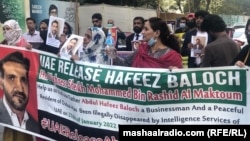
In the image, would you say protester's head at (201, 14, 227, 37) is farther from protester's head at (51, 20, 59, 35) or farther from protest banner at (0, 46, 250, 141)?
protester's head at (51, 20, 59, 35)

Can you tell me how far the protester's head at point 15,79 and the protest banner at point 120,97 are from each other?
66 millimetres

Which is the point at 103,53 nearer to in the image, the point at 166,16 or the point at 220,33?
the point at 220,33

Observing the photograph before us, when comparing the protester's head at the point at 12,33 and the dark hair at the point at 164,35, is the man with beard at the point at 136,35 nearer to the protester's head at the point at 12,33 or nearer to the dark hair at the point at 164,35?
the protester's head at the point at 12,33

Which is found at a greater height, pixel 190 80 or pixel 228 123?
pixel 190 80

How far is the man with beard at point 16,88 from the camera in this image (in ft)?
18.5

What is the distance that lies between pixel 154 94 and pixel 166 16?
79.9 ft

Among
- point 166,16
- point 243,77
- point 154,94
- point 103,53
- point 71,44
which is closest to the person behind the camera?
point 243,77

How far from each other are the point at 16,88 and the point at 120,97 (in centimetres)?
135

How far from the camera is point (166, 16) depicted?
28.9 meters

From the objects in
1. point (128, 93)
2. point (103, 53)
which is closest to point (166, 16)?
point (103, 53)

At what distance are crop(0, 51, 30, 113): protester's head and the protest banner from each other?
66 millimetres

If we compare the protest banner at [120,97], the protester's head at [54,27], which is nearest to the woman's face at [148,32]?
the protest banner at [120,97]

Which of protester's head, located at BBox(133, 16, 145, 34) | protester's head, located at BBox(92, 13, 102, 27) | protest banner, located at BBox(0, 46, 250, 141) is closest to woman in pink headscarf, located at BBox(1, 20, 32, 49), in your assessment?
protest banner, located at BBox(0, 46, 250, 141)

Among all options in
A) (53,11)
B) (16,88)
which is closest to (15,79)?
(16,88)
